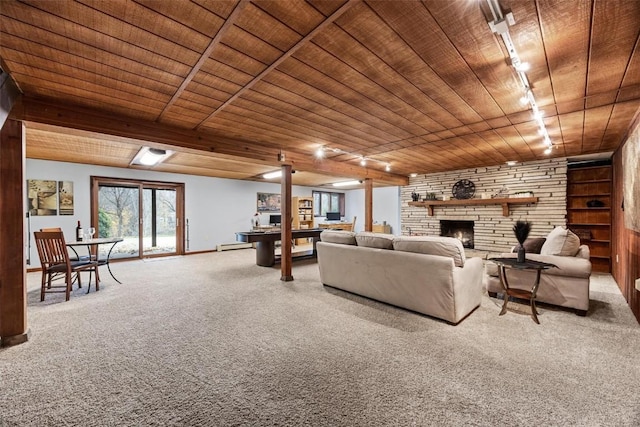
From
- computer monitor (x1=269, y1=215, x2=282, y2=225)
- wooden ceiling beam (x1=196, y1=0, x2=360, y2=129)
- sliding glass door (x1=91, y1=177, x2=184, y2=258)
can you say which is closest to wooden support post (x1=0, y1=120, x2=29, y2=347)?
wooden ceiling beam (x1=196, y1=0, x2=360, y2=129)

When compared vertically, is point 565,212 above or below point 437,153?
below

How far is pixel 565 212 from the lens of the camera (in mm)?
5520

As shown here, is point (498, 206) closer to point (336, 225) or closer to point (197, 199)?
point (336, 225)

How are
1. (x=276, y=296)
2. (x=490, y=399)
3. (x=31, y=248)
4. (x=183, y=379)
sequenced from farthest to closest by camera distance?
(x=31, y=248)
(x=276, y=296)
(x=183, y=379)
(x=490, y=399)

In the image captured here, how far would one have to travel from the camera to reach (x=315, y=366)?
2.05 metres

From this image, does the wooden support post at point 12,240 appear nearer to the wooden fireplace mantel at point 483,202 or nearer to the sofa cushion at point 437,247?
the sofa cushion at point 437,247

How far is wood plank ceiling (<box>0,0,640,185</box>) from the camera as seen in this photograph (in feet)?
5.11

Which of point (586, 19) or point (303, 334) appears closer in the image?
point (586, 19)

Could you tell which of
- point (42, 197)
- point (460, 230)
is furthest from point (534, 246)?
point (42, 197)

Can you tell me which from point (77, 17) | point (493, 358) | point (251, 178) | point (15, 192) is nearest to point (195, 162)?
point (251, 178)

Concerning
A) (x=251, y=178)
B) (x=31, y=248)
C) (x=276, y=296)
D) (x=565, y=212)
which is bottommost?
(x=276, y=296)

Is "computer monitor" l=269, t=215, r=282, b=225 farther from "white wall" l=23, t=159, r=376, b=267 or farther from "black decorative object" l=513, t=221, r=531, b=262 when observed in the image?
"black decorative object" l=513, t=221, r=531, b=262

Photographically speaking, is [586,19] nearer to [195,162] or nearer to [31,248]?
[195,162]

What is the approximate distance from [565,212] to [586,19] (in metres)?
5.42
